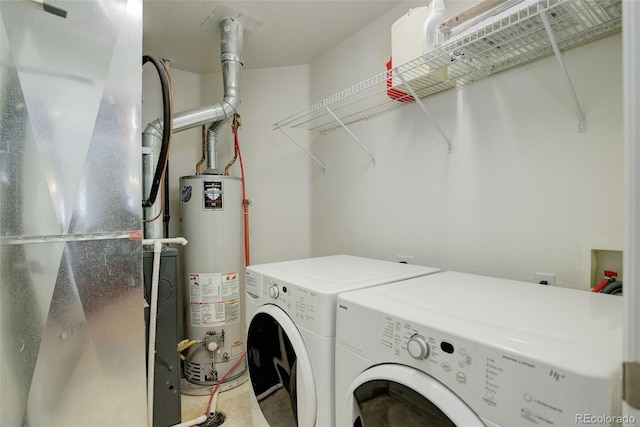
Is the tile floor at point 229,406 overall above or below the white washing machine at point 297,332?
below

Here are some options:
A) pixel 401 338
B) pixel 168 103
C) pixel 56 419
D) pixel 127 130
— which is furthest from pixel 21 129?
pixel 401 338

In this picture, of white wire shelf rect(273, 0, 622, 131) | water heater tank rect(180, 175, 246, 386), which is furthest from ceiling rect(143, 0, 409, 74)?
water heater tank rect(180, 175, 246, 386)

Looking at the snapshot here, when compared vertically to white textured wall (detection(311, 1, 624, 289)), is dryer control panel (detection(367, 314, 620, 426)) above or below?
below

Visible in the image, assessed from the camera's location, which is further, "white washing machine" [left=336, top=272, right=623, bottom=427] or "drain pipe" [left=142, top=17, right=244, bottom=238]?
"drain pipe" [left=142, top=17, right=244, bottom=238]

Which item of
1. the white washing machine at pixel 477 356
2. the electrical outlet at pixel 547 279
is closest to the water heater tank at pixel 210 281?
the white washing machine at pixel 477 356

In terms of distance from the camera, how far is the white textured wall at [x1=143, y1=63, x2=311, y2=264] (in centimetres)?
244

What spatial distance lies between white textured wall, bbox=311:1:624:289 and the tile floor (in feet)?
3.83

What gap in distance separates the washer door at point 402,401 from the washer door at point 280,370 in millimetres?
199

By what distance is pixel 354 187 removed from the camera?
2020 millimetres

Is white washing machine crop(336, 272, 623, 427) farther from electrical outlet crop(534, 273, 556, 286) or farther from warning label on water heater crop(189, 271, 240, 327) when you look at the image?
warning label on water heater crop(189, 271, 240, 327)

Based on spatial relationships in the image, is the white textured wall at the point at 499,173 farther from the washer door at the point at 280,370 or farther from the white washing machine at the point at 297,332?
the washer door at the point at 280,370

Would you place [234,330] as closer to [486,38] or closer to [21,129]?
[21,129]

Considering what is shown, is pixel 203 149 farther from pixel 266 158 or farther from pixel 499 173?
pixel 499 173

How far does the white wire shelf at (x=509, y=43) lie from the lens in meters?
0.88
